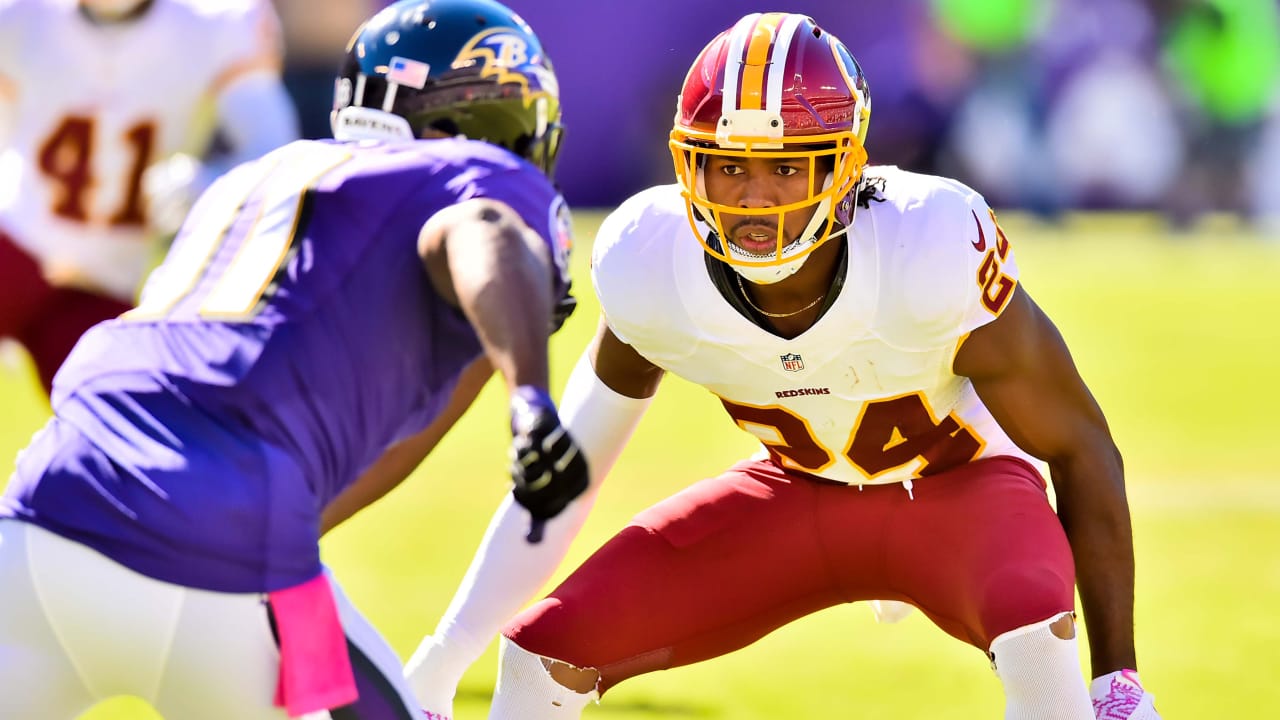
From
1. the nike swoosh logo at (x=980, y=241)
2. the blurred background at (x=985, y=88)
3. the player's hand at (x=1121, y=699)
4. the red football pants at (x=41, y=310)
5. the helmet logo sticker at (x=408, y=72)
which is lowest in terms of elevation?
the blurred background at (x=985, y=88)

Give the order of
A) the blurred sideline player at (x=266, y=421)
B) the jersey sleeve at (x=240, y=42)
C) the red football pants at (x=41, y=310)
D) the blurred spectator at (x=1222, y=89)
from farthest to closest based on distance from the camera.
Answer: the blurred spectator at (x=1222, y=89) < the jersey sleeve at (x=240, y=42) < the red football pants at (x=41, y=310) < the blurred sideline player at (x=266, y=421)

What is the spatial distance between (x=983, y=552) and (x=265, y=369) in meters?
1.41

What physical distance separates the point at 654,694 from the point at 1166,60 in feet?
47.5

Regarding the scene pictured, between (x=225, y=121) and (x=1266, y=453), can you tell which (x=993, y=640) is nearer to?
(x=225, y=121)

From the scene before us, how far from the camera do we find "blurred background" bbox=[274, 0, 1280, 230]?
1714 cm

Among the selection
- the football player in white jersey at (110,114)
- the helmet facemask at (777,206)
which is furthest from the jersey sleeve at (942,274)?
the football player in white jersey at (110,114)

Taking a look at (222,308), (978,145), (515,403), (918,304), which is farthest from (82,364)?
(978,145)

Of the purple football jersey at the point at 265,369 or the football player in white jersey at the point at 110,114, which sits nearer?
the purple football jersey at the point at 265,369

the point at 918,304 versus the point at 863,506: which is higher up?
the point at 918,304

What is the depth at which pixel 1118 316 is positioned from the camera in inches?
476

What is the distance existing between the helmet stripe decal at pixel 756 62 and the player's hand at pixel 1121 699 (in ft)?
3.82

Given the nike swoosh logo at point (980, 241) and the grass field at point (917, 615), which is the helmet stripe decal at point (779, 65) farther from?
the grass field at point (917, 615)

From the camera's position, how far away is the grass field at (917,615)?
4543 millimetres

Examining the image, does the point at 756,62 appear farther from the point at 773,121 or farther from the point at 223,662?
the point at 223,662
